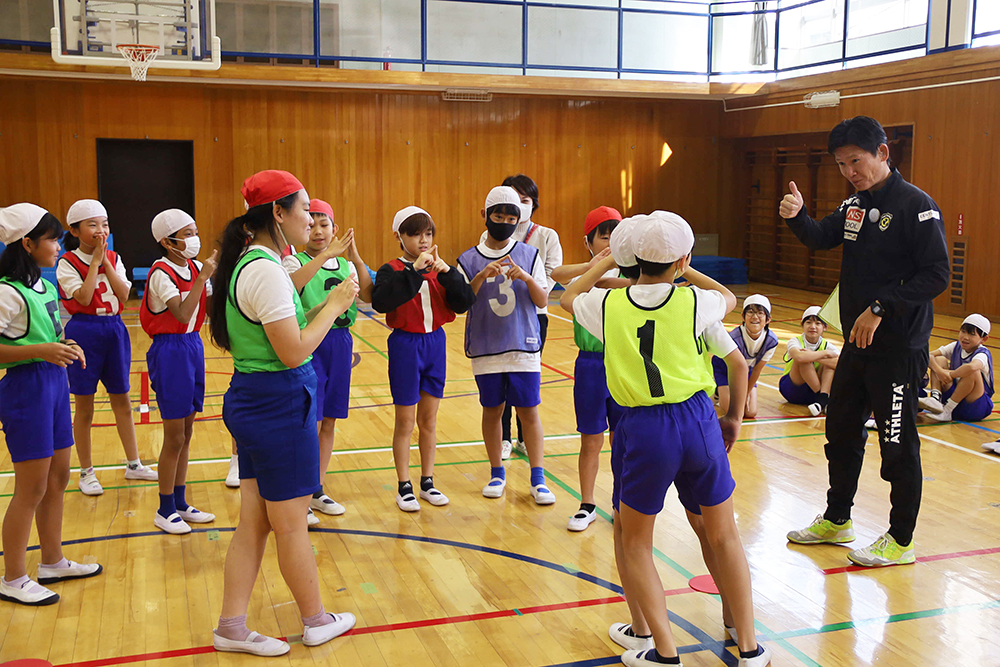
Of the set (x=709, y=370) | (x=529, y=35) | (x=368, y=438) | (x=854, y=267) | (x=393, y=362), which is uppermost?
(x=529, y=35)

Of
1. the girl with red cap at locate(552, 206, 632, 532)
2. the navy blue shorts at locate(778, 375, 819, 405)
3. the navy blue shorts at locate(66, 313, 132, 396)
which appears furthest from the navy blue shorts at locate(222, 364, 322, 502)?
the navy blue shorts at locate(778, 375, 819, 405)

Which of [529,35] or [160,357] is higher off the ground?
[529,35]

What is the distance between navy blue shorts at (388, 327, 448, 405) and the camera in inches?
174

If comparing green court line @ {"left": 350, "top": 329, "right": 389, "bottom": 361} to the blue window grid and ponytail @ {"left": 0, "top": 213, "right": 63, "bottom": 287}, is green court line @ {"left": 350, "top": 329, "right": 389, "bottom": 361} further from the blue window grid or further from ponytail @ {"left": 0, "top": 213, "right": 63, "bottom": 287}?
ponytail @ {"left": 0, "top": 213, "right": 63, "bottom": 287}

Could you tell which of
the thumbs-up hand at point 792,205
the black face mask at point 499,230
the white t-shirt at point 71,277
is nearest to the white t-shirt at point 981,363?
the thumbs-up hand at point 792,205

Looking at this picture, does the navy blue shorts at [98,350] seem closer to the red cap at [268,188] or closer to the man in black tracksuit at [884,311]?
the red cap at [268,188]

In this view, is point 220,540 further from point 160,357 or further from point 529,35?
point 529,35

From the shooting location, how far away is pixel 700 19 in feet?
47.7

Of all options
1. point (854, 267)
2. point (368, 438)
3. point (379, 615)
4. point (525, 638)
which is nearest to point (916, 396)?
point (854, 267)

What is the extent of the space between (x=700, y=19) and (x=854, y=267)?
1192 cm

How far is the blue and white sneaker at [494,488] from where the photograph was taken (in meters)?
4.74

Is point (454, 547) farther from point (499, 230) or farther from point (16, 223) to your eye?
point (16, 223)

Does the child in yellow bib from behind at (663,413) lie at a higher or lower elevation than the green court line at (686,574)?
higher

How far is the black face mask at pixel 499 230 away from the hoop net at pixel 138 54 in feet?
24.4
